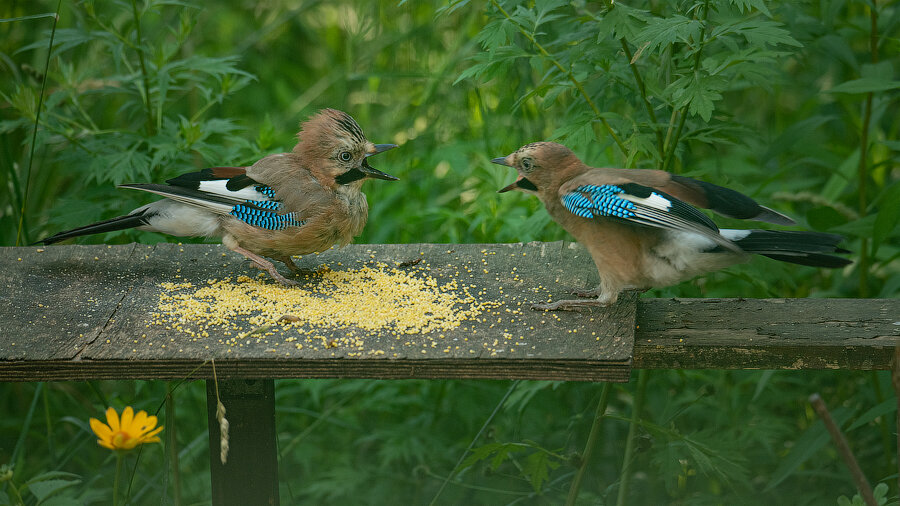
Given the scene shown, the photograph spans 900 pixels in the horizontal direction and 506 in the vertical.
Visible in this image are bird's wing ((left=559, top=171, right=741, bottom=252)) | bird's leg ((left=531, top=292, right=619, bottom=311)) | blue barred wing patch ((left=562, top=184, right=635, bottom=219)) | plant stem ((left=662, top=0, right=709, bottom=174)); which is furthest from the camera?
plant stem ((left=662, top=0, right=709, bottom=174))

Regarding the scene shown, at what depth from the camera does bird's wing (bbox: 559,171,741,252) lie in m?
3.15

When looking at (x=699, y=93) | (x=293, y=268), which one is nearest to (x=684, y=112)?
(x=699, y=93)

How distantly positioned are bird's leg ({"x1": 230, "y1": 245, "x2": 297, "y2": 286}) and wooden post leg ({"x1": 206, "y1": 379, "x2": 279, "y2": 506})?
22.9 inches

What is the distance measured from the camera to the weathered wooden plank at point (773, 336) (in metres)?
3.18

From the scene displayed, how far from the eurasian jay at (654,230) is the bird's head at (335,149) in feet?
2.90

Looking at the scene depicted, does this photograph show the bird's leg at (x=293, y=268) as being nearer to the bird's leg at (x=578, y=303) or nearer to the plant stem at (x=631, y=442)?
the bird's leg at (x=578, y=303)

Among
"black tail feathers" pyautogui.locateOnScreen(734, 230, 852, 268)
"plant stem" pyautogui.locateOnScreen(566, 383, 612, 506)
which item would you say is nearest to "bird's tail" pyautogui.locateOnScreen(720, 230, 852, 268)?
"black tail feathers" pyautogui.locateOnScreen(734, 230, 852, 268)

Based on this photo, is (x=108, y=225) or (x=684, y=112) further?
(x=108, y=225)

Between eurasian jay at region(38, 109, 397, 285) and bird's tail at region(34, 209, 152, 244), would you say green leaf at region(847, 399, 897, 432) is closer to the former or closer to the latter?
eurasian jay at region(38, 109, 397, 285)

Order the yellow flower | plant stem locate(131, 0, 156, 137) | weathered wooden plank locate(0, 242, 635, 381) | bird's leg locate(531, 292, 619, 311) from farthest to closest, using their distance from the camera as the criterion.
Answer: plant stem locate(131, 0, 156, 137)
bird's leg locate(531, 292, 619, 311)
weathered wooden plank locate(0, 242, 635, 381)
the yellow flower

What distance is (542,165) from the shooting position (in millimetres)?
3699

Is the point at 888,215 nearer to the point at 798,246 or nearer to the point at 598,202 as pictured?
the point at 798,246

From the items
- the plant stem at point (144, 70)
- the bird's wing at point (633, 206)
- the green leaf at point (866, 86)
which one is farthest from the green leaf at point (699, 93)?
the plant stem at point (144, 70)

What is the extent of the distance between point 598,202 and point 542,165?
409 millimetres
